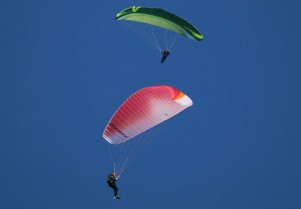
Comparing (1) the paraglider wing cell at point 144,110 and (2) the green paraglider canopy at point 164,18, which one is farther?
(1) the paraglider wing cell at point 144,110

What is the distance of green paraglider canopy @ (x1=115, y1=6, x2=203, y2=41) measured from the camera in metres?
19.6

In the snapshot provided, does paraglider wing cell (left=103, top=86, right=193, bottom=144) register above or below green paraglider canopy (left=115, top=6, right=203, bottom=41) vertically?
below

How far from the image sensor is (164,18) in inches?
777

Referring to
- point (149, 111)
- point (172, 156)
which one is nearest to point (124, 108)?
point (149, 111)

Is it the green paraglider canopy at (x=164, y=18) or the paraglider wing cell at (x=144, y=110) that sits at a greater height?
the green paraglider canopy at (x=164, y=18)

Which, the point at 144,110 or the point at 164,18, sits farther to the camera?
the point at 144,110

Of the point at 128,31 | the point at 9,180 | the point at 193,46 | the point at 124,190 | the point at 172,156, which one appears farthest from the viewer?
the point at 128,31

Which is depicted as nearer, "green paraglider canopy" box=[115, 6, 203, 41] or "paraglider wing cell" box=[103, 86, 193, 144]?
"green paraglider canopy" box=[115, 6, 203, 41]

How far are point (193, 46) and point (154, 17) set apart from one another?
243 ft

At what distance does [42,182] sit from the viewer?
2457 inches

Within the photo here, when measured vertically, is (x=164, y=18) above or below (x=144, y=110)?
above

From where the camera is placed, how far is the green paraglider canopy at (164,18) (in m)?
19.6

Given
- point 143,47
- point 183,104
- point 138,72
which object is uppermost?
point 143,47

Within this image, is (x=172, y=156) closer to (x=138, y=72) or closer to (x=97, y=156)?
(x=97, y=156)
